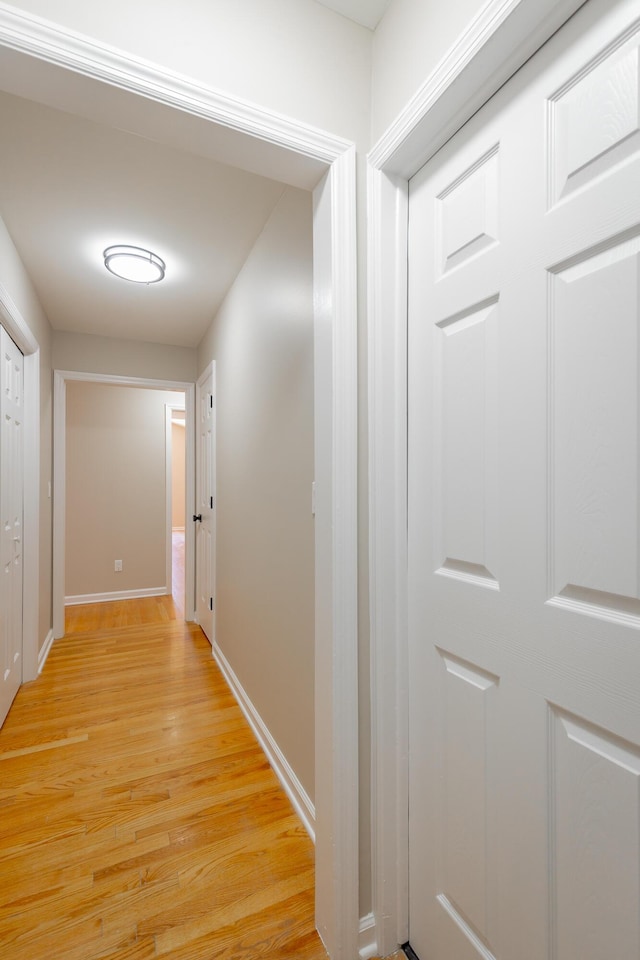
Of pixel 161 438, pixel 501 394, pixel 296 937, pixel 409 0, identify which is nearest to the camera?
pixel 501 394

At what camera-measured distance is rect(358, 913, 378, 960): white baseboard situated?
3.65ft

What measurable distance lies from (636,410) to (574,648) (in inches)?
15.9

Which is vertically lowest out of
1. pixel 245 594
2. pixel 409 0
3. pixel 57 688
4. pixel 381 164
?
pixel 57 688

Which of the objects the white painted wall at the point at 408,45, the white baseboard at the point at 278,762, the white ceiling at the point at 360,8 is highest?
the white ceiling at the point at 360,8

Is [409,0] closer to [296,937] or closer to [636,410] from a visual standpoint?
[636,410]

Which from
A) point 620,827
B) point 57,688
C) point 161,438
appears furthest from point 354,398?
point 161,438

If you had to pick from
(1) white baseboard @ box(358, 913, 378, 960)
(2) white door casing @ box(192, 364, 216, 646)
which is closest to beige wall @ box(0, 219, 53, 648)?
(2) white door casing @ box(192, 364, 216, 646)

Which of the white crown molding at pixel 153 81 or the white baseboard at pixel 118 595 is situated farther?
the white baseboard at pixel 118 595

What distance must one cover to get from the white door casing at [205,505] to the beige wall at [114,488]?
126 centimetres

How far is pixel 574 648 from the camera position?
2.44ft

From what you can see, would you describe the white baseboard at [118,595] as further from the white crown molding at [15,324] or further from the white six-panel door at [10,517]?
the white crown molding at [15,324]

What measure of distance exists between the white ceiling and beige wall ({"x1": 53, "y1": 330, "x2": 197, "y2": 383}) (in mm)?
3128

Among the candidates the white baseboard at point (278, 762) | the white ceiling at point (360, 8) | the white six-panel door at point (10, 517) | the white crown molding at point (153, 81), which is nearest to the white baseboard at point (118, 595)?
the white six-panel door at point (10, 517)

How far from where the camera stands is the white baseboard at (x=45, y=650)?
3023mm
